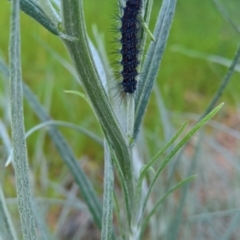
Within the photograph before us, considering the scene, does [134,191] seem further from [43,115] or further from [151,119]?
[151,119]

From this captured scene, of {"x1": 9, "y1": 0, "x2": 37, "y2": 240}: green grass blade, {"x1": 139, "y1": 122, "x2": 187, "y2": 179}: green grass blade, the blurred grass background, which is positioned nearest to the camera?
{"x1": 9, "y1": 0, "x2": 37, "y2": 240}: green grass blade

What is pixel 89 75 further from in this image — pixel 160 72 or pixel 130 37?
pixel 160 72

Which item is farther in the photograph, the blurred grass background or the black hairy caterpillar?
the blurred grass background

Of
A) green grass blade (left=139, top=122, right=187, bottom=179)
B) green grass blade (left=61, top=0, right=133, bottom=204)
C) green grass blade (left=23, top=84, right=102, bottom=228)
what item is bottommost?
green grass blade (left=23, top=84, right=102, bottom=228)

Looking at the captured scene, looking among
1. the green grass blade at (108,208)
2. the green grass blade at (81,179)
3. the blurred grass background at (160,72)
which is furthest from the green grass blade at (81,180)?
the blurred grass background at (160,72)

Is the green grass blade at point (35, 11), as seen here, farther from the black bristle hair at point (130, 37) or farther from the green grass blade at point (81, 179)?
the green grass blade at point (81, 179)

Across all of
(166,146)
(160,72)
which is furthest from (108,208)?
(160,72)

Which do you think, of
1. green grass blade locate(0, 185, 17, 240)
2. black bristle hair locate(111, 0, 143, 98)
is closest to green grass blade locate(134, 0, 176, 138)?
black bristle hair locate(111, 0, 143, 98)

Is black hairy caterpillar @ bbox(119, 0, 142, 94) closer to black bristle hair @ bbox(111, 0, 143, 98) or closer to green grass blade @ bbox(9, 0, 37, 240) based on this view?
black bristle hair @ bbox(111, 0, 143, 98)
